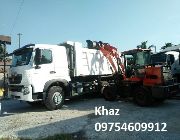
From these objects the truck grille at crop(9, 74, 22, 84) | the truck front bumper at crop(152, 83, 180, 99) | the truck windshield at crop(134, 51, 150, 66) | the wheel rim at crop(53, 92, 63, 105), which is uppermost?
the truck windshield at crop(134, 51, 150, 66)

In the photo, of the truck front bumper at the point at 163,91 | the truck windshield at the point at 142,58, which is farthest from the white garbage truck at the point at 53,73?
the truck front bumper at the point at 163,91

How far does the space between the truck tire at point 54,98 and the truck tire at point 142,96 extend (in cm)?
340

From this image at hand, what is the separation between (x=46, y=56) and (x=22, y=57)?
Answer: 1.06 meters

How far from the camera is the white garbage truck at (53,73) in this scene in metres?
10.9

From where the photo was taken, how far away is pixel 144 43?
48281 millimetres

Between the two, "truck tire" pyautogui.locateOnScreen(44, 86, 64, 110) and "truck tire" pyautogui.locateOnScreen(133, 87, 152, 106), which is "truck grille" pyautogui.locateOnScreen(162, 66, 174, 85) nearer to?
"truck tire" pyautogui.locateOnScreen(133, 87, 152, 106)

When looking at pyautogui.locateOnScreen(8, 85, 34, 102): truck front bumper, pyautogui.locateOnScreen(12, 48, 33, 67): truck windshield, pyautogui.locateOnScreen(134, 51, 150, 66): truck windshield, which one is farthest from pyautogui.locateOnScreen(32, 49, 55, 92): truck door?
pyautogui.locateOnScreen(134, 51, 150, 66): truck windshield

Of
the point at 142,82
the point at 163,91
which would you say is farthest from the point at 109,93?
the point at 163,91

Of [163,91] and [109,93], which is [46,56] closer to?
[109,93]

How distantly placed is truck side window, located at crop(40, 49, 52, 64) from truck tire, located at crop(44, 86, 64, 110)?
122 centimetres

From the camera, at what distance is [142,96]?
445 inches

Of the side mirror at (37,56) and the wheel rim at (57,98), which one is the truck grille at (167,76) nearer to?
the wheel rim at (57,98)

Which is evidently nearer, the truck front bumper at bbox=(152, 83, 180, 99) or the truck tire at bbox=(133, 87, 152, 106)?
the truck front bumper at bbox=(152, 83, 180, 99)

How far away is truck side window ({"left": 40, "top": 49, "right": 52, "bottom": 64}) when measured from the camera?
11188 millimetres
